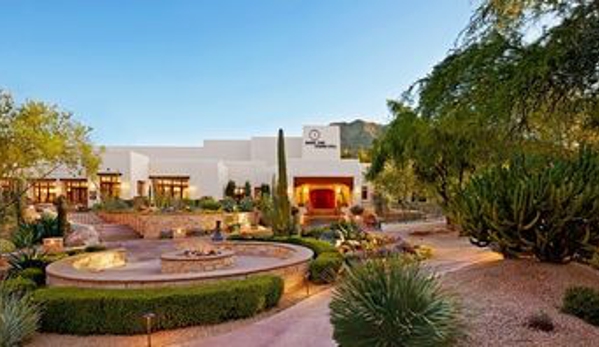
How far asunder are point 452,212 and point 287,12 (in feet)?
33.0

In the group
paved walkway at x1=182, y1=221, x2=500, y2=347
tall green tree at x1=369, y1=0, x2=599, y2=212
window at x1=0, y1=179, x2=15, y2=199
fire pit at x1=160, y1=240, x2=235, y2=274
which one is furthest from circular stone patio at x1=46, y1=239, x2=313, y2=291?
window at x1=0, y1=179, x2=15, y2=199

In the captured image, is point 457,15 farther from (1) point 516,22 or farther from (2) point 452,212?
(2) point 452,212

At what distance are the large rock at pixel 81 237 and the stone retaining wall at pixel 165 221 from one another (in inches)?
149

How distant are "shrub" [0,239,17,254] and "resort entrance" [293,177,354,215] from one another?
24329mm

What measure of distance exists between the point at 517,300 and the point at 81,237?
18649mm

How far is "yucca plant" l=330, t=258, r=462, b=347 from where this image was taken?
5.54 m

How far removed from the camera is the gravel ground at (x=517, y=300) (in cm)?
628

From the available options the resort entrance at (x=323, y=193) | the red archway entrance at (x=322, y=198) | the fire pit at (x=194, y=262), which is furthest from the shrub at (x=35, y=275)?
the red archway entrance at (x=322, y=198)

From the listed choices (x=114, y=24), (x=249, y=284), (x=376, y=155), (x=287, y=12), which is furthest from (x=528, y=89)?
(x=376, y=155)

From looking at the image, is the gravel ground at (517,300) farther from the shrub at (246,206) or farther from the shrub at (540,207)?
the shrub at (246,206)

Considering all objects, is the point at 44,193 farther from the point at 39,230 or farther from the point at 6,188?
the point at 39,230

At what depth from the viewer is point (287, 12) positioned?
665 inches

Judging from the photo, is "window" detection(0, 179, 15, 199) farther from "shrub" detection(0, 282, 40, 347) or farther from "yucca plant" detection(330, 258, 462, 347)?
"yucca plant" detection(330, 258, 462, 347)

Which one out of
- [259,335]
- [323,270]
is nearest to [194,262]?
[323,270]
